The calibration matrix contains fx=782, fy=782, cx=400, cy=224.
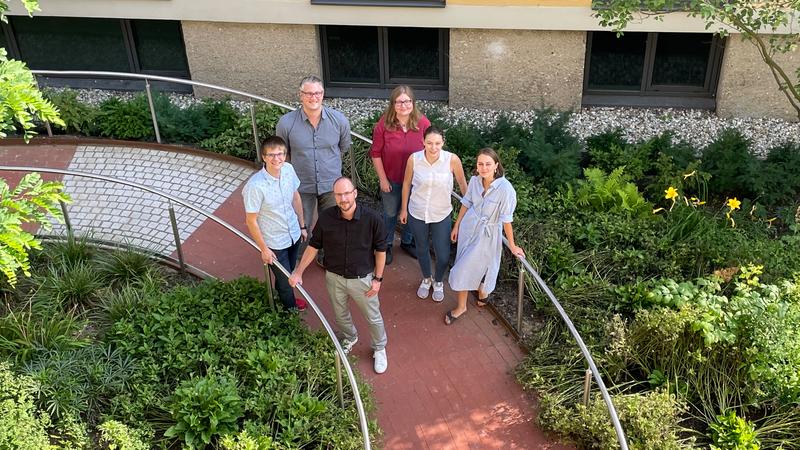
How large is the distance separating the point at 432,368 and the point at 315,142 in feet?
7.01

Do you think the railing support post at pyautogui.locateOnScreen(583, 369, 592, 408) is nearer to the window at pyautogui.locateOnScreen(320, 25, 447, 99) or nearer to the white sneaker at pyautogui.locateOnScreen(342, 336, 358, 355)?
the white sneaker at pyautogui.locateOnScreen(342, 336, 358, 355)

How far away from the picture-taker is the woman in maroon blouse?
6.38m

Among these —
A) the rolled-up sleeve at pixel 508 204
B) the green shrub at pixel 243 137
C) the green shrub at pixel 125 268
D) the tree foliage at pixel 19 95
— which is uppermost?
the tree foliage at pixel 19 95

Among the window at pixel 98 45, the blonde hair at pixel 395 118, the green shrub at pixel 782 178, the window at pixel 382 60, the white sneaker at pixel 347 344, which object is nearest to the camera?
the blonde hair at pixel 395 118

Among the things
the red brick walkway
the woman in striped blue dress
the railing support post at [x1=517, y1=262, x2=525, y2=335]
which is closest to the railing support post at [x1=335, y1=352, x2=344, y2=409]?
the red brick walkway

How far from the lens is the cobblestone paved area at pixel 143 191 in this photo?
25.8 feet

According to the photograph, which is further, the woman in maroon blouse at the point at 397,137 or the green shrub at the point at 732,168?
the green shrub at the point at 732,168

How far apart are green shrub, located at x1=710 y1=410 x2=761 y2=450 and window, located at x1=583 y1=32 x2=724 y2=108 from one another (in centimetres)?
568

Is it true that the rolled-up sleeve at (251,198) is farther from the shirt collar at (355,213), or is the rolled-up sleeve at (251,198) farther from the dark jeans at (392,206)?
the dark jeans at (392,206)

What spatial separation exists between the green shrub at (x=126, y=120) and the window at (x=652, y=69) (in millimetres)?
5700

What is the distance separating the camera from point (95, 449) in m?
5.61

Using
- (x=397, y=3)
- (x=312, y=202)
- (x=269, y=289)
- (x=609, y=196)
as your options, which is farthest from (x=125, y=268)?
→ (x=397, y=3)


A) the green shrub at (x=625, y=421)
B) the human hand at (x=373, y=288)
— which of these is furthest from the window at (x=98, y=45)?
the green shrub at (x=625, y=421)

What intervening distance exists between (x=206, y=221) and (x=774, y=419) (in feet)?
18.2
